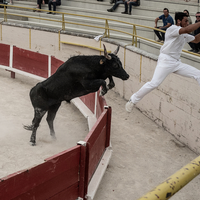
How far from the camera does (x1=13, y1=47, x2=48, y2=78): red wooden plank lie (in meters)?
9.73

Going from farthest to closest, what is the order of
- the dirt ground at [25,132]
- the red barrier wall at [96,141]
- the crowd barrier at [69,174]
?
the dirt ground at [25,132], the red barrier wall at [96,141], the crowd barrier at [69,174]

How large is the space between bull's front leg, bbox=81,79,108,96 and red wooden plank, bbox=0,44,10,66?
6244mm

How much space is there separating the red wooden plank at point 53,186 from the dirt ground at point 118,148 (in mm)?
834

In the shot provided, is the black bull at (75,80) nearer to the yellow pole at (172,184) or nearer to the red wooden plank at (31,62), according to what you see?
the yellow pole at (172,184)

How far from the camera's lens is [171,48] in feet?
15.0

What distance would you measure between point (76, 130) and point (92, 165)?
7.86 feet

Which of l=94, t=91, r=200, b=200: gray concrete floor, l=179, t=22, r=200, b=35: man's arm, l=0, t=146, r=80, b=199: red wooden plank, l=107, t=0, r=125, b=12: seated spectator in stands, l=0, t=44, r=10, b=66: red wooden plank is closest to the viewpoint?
l=0, t=146, r=80, b=199: red wooden plank

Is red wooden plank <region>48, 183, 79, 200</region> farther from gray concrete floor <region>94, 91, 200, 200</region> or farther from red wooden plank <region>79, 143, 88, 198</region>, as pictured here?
gray concrete floor <region>94, 91, 200, 200</region>

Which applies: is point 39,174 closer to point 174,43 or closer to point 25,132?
point 174,43

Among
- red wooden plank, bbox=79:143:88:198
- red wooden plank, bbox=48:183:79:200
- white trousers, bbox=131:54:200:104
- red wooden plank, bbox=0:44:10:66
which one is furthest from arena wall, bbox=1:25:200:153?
red wooden plank, bbox=48:183:79:200

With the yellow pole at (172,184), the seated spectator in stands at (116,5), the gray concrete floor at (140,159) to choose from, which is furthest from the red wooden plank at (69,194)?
the seated spectator in stands at (116,5)

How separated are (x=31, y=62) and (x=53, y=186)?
23.3 feet

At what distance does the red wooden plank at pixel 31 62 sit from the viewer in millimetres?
9734

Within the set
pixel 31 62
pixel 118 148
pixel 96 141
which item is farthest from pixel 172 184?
pixel 31 62
